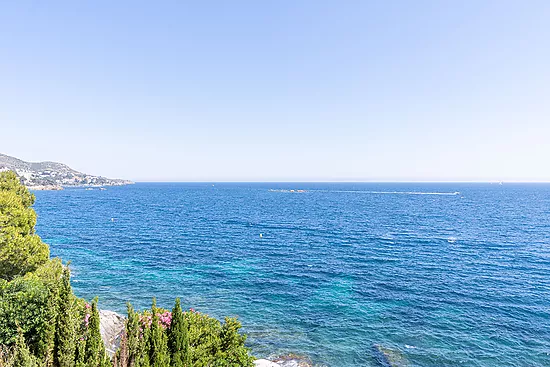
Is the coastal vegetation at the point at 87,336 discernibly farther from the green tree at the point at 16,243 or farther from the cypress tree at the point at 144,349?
the green tree at the point at 16,243

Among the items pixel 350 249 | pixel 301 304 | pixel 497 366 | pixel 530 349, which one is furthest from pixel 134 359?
pixel 350 249

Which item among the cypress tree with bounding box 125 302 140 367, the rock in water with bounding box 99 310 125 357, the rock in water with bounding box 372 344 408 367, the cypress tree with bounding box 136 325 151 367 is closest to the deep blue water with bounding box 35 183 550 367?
the rock in water with bounding box 372 344 408 367

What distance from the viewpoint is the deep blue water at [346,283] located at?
26484mm

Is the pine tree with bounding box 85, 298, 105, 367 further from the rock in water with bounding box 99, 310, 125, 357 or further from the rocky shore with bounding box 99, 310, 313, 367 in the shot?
the rocky shore with bounding box 99, 310, 313, 367

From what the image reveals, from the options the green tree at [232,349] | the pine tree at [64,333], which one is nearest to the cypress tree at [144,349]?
the pine tree at [64,333]

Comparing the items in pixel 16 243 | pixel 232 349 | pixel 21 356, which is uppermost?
pixel 16 243

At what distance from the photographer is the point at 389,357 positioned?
24.3m

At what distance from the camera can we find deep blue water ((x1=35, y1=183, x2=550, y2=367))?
86.9 ft

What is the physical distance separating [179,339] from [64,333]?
5.48 meters

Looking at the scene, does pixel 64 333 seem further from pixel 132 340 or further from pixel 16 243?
pixel 16 243

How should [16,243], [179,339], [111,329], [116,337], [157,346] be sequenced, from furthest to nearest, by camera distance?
1. [111,329]
2. [116,337]
3. [16,243]
4. [179,339]
5. [157,346]

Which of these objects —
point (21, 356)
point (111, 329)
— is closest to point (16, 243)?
point (111, 329)

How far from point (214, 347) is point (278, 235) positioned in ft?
176

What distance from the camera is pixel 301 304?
33906 millimetres
